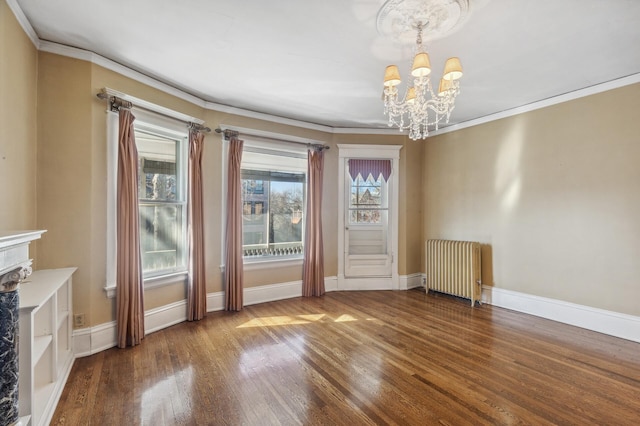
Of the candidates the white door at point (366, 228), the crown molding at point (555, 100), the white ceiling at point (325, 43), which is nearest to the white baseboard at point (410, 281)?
the white door at point (366, 228)

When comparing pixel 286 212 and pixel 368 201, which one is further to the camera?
pixel 368 201

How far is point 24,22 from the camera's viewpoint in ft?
7.39

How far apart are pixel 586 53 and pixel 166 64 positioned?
393 centimetres

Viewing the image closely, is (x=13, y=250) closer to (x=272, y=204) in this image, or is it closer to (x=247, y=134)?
(x=247, y=134)

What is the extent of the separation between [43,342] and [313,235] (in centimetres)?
327

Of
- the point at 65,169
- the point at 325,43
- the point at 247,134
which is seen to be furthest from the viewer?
the point at 247,134

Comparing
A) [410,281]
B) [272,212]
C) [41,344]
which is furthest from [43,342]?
[410,281]

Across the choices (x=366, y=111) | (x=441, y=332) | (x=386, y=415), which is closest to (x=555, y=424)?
(x=386, y=415)

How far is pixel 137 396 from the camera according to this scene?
84.5 inches

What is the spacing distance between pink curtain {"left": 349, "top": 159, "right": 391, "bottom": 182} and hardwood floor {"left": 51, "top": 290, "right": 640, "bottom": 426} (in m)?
2.45

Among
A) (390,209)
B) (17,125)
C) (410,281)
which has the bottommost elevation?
(410,281)

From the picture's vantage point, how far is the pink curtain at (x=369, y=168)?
5.11m

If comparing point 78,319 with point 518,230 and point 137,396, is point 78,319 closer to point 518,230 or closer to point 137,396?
point 137,396

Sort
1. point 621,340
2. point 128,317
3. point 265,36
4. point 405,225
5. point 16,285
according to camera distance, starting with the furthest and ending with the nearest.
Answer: point 405,225
point 621,340
point 128,317
point 265,36
point 16,285
